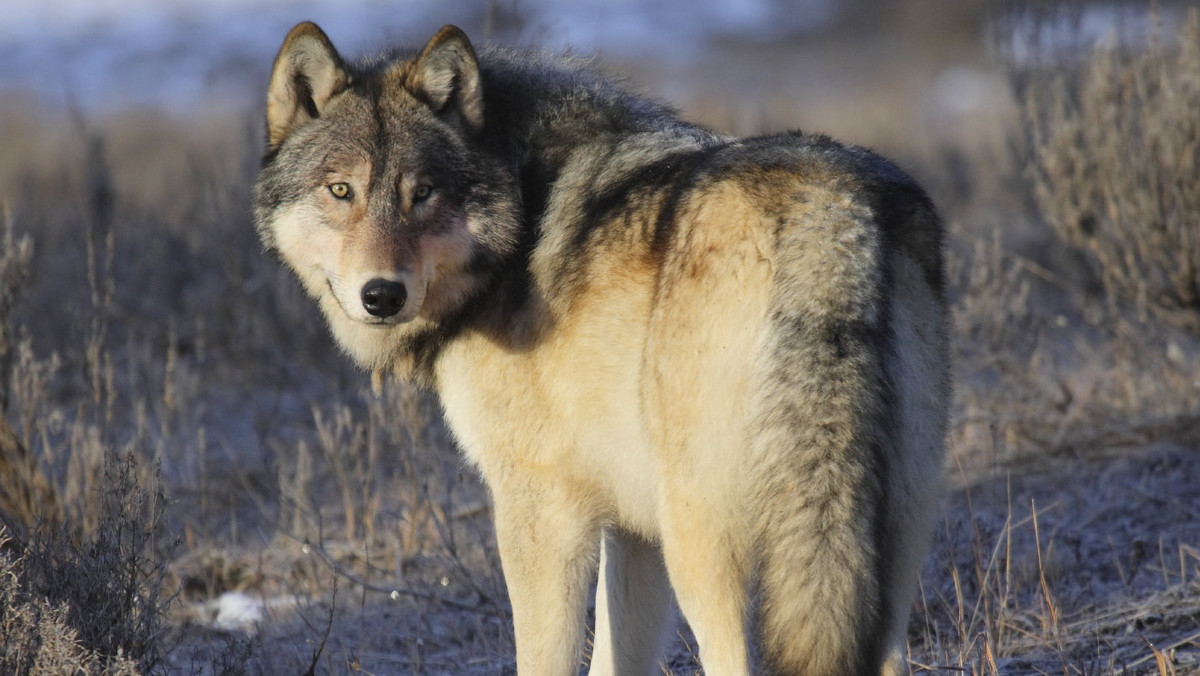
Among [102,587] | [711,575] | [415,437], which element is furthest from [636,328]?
[415,437]

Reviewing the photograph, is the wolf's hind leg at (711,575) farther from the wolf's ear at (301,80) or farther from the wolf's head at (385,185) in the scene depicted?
the wolf's ear at (301,80)

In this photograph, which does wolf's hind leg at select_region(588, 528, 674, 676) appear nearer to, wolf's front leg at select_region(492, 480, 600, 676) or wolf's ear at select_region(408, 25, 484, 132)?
wolf's front leg at select_region(492, 480, 600, 676)

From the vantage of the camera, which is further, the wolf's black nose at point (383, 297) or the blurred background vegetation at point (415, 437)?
the blurred background vegetation at point (415, 437)

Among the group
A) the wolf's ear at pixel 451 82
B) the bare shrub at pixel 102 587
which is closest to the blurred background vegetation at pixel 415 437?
the bare shrub at pixel 102 587

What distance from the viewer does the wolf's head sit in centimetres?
323

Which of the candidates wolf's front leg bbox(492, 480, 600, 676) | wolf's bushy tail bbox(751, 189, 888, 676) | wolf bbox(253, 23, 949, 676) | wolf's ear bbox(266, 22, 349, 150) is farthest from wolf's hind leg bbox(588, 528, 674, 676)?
wolf's ear bbox(266, 22, 349, 150)

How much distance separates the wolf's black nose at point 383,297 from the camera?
3.14m

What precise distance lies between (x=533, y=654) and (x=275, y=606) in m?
1.99

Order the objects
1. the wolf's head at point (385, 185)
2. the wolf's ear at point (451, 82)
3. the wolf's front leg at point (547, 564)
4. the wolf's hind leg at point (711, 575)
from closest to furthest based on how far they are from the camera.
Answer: the wolf's hind leg at point (711, 575)
the wolf's front leg at point (547, 564)
the wolf's head at point (385, 185)
the wolf's ear at point (451, 82)

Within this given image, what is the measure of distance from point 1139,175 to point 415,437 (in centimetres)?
382

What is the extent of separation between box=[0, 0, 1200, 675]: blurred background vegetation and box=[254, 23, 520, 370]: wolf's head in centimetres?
79

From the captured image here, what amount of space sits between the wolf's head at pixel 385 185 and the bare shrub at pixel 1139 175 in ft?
12.7

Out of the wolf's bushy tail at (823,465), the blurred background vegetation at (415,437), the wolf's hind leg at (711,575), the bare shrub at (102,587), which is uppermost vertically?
the wolf's bushy tail at (823,465)

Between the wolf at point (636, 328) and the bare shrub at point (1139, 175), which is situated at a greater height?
the wolf at point (636, 328)
